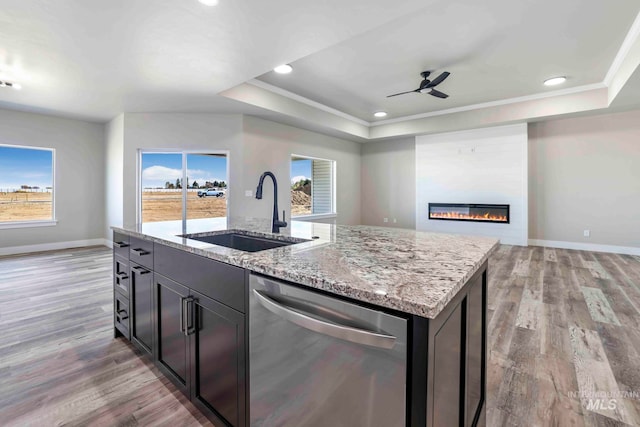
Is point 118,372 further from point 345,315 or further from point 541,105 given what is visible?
point 541,105

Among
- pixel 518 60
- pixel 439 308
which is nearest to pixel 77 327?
pixel 439 308

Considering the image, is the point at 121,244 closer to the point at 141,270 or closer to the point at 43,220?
the point at 141,270

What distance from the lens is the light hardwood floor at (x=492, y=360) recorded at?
5.10ft

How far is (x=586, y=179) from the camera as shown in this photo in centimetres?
551

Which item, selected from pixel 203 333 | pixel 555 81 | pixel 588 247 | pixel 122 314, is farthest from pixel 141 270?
pixel 588 247

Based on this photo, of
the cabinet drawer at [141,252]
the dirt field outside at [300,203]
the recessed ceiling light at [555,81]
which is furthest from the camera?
the dirt field outside at [300,203]

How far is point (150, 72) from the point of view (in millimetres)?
3559

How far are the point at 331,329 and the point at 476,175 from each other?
6503 mm

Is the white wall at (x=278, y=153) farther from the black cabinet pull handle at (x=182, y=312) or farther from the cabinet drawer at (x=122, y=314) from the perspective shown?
the black cabinet pull handle at (x=182, y=312)

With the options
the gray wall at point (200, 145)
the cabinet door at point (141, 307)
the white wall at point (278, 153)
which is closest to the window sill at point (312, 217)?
the white wall at point (278, 153)

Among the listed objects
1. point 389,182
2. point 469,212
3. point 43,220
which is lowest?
point 43,220

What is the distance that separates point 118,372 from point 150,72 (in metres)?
3.23

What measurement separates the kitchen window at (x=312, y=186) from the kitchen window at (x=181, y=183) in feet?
5.22

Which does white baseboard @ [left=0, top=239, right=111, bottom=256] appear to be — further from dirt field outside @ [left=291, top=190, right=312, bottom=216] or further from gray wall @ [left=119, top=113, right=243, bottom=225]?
dirt field outside @ [left=291, top=190, right=312, bottom=216]
